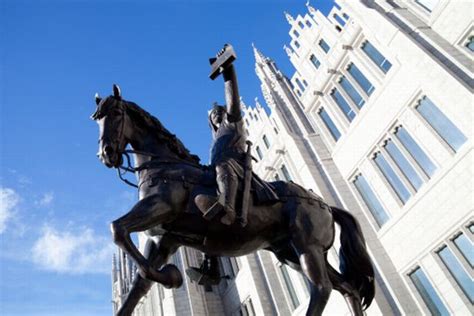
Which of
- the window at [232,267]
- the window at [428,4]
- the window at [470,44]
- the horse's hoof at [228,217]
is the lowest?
the horse's hoof at [228,217]

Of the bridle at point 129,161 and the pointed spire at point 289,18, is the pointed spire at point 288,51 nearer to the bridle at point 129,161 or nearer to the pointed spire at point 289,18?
the pointed spire at point 289,18

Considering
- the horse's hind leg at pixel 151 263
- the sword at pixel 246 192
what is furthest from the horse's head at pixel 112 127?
the sword at pixel 246 192

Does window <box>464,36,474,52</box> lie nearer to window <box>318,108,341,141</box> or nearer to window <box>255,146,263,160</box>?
window <box>318,108,341,141</box>

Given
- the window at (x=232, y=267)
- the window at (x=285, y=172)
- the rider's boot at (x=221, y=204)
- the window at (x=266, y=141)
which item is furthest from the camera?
the window at (x=232, y=267)

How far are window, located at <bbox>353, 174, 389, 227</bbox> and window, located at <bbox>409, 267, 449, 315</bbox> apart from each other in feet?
9.57

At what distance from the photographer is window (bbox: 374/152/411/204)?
16.2 meters

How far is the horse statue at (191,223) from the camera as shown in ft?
11.8

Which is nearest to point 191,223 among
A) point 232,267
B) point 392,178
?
point 392,178

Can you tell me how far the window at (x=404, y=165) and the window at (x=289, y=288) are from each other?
11.0 meters

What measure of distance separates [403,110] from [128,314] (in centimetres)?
1602

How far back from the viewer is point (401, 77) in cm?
1656

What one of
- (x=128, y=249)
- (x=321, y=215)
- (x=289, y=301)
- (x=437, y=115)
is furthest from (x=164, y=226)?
(x=289, y=301)

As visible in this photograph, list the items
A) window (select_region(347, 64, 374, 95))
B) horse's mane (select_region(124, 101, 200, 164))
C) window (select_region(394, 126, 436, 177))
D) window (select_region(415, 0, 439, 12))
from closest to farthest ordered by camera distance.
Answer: horse's mane (select_region(124, 101, 200, 164)) → window (select_region(394, 126, 436, 177)) → window (select_region(415, 0, 439, 12)) → window (select_region(347, 64, 374, 95))

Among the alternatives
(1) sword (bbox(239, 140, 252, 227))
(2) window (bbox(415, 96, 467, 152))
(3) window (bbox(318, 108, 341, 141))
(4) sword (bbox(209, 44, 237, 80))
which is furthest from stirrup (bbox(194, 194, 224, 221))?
(3) window (bbox(318, 108, 341, 141))
